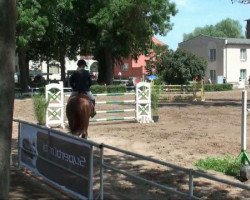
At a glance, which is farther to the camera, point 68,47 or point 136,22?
point 68,47

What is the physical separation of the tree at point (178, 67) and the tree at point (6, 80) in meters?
53.2

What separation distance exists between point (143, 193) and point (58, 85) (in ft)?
44.8

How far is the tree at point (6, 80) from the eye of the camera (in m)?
5.21

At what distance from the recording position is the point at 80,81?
13.1 m

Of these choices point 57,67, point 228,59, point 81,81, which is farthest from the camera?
point 57,67

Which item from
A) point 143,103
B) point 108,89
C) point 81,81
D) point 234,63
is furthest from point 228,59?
point 81,81

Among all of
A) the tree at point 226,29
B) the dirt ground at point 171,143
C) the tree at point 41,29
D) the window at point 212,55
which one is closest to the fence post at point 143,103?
the dirt ground at point 171,143

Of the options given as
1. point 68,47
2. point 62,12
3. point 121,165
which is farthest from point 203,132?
point 68,47

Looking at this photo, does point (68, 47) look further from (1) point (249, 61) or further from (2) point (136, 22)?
(1) point (249, 61)

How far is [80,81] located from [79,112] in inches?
32.7

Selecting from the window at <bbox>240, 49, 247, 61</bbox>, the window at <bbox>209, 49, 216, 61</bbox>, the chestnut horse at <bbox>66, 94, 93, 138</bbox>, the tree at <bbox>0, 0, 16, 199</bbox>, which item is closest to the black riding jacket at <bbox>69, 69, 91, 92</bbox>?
the chestnut horse at <bbox>66, 94, 93, 138</bbox>

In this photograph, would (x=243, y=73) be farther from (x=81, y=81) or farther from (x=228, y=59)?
(x=81, y=81)

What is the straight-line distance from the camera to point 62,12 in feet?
173

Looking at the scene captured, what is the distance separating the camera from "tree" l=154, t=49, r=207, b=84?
58.6m
